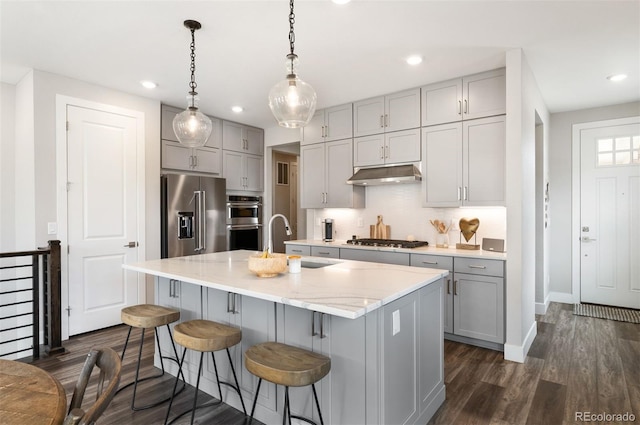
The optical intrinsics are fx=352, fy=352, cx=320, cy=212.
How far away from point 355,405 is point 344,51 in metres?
2.71

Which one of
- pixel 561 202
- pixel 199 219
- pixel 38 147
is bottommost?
pixel 199 219

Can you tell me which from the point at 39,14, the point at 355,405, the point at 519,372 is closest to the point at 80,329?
the point at 39,14

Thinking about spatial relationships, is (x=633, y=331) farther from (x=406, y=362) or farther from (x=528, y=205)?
(x=406, y=362)

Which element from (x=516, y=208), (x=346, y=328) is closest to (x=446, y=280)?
(x=516, y=208)

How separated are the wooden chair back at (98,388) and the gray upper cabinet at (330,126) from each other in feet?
12.5

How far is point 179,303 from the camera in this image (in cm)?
278

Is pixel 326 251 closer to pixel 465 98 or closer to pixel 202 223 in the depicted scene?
pixel 202 223

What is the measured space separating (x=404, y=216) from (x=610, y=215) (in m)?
2.75

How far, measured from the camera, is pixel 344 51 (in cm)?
307

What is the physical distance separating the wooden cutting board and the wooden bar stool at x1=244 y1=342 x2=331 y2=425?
287 centimetres

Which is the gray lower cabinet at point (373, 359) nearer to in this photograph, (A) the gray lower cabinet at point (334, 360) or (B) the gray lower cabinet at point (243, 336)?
(A) the gray lower cabinet at point (334, 360)

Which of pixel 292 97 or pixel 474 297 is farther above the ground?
pixel 292 97

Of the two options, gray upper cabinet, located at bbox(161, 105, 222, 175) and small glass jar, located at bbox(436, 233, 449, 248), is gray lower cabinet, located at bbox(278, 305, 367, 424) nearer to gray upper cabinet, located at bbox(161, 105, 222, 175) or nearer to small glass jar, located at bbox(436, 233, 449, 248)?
small glass jar, located at bbox(436, 233, 449, 248)

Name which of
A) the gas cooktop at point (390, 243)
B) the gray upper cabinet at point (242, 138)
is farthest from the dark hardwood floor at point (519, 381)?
the gray upper cabinet at point (242, 138)
